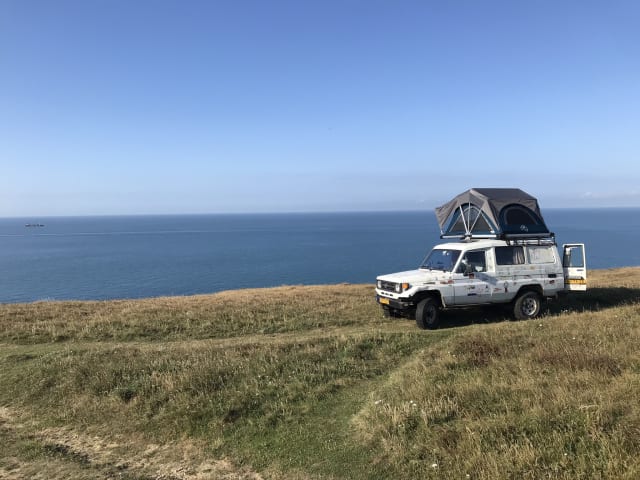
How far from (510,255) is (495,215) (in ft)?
4.19

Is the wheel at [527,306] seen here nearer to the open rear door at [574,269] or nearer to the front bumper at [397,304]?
the open rear door at [574,269]

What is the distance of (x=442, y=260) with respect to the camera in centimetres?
1355

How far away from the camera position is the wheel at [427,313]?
12488mm

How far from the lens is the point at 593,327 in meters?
10.3

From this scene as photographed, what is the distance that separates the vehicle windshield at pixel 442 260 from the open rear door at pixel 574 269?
13.3 feet

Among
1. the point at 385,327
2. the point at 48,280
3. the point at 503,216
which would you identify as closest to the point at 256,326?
the point at 385,327

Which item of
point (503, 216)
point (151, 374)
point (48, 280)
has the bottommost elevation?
point (48, 280)

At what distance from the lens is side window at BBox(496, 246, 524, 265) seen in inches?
532

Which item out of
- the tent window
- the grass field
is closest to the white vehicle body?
the tent window

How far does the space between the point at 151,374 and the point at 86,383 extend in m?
1.17

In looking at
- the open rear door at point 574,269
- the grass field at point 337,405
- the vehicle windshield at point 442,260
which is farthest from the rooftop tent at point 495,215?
the grass field at point 337,405

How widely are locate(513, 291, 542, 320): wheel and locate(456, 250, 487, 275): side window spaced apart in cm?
151

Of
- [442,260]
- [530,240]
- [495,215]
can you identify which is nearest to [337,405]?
[442,260]

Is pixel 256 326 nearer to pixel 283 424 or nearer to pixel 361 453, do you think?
pixel 283 424
